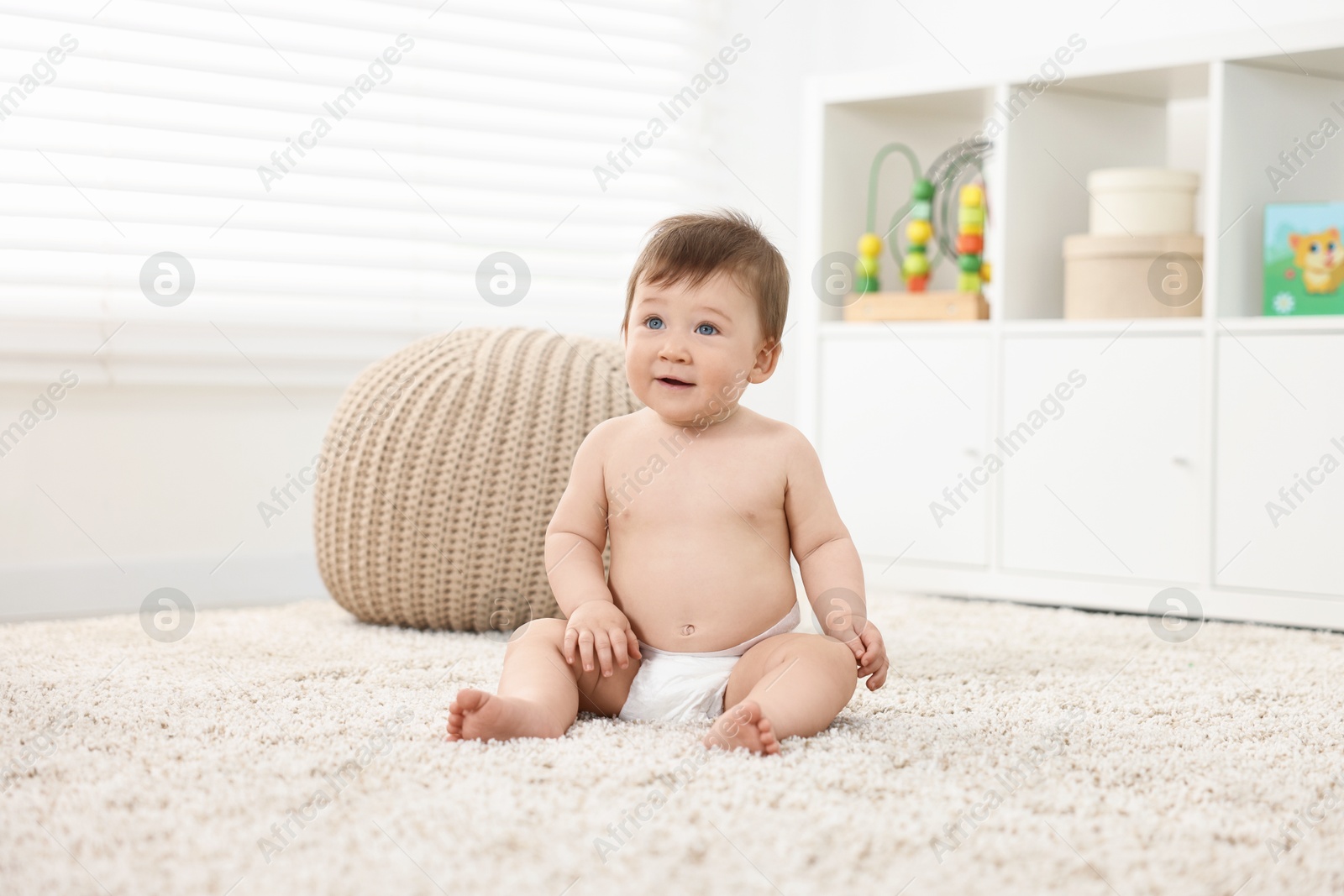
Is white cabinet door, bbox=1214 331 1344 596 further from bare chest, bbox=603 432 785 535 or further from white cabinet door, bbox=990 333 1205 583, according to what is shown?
bare chest, bbox=603 432 785 535

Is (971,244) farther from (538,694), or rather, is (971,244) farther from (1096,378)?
(538,694)

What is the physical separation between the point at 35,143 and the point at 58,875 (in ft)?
4.98

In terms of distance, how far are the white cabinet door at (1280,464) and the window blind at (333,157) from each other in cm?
118

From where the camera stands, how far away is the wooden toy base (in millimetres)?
1938

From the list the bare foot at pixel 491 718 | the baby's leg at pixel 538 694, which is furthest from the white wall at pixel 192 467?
the bare foot at pixel 491 718

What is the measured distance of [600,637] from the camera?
990 millimetres

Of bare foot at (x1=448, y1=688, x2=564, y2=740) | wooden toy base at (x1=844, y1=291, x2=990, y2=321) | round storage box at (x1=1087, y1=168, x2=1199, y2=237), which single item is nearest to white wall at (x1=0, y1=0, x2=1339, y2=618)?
wooden toy base at (x1=844, y1=291, x2=990, y2=321)

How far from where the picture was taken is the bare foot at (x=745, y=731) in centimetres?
88

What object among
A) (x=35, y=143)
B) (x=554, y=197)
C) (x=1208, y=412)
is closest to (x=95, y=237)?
(x=35, y=143)

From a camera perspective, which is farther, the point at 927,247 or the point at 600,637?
the point at 927,247

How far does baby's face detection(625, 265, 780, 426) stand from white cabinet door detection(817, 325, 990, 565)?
920mm

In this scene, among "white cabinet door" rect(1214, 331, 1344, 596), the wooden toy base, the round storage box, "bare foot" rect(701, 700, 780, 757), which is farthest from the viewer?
the wooden toy base

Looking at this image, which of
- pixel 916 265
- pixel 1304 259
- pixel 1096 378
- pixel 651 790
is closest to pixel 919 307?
pixel 916 265

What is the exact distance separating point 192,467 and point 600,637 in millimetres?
1218
